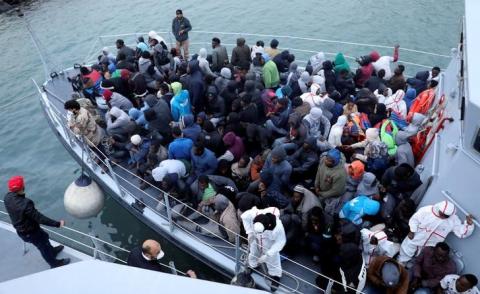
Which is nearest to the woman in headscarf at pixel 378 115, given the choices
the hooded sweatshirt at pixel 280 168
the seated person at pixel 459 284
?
the hooded sweatshirt at pixel 280 168

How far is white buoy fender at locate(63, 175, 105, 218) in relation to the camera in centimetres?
745

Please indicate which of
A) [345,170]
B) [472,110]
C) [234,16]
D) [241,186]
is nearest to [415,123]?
[345,170]

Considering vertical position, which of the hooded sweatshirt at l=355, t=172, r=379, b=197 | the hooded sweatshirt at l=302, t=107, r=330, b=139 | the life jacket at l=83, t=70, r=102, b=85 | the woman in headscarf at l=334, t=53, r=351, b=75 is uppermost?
the life jacket at l=83, t=70, r=102, b=85

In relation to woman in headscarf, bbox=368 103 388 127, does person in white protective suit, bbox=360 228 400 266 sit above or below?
below

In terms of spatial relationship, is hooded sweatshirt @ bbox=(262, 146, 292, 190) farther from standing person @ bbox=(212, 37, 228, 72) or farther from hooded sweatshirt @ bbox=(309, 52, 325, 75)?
standing person @ bbox=(212, 37, 228, 72)

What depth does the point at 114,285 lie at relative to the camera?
9.21 ft

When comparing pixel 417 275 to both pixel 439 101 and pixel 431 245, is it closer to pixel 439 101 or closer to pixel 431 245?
pixel 431 245

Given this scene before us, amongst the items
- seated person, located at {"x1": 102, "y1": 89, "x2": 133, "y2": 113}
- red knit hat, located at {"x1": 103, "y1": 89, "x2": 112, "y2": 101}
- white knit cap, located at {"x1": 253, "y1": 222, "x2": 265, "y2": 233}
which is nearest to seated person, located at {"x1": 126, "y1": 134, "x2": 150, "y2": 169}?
seated person, located at {"x1": 102, "y1": 89, "x2": 133, "y2": 113}

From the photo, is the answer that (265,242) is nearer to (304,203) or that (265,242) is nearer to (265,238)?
(265,238)

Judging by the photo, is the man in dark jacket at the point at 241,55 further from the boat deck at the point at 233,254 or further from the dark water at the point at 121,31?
the dark water at the point at 121,31

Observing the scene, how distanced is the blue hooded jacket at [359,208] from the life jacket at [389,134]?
144 cm

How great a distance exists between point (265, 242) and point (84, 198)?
4243 mm

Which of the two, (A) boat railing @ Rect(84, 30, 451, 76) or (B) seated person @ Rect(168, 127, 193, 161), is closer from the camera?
(B) seated person @ Rect(168, 127, 193, 161)

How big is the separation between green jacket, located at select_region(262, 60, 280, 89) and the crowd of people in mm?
38
